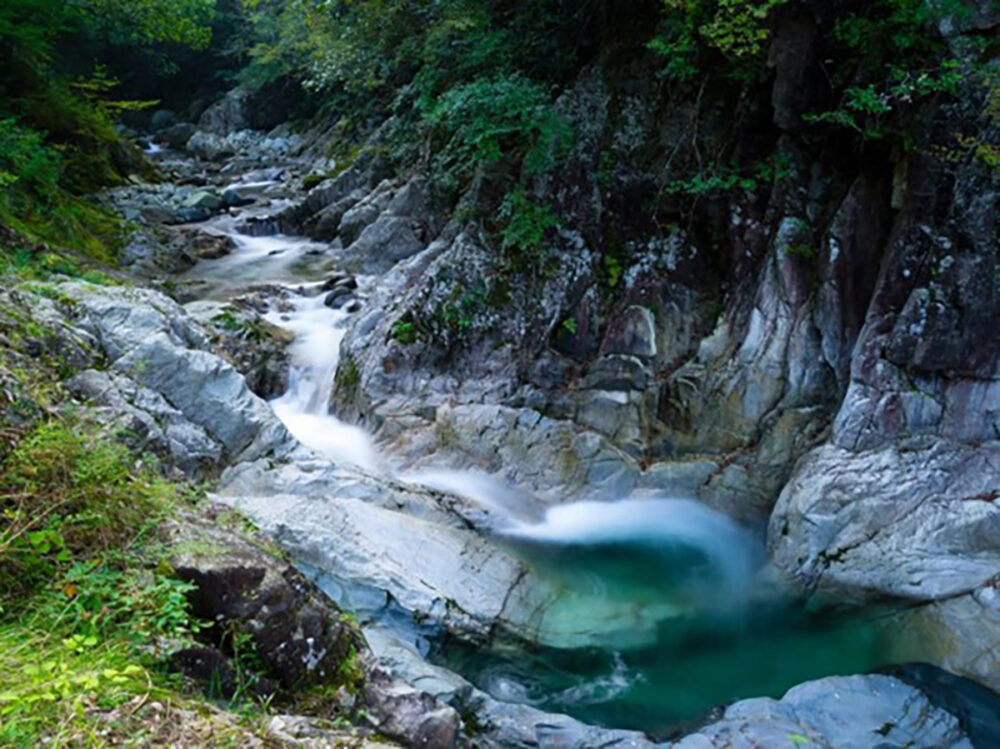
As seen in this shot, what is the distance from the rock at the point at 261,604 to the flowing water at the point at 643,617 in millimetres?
2189

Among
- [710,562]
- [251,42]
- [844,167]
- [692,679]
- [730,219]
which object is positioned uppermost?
[251,42]

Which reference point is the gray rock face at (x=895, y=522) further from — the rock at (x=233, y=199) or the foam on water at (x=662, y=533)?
the rock at (x=233, y=199)

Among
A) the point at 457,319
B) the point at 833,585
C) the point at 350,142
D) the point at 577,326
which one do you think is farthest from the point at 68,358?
the point at 350,142

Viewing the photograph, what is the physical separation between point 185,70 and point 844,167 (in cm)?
3472

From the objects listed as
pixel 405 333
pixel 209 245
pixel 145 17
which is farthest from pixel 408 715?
pixel 145 17

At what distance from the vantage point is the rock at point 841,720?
184 inches

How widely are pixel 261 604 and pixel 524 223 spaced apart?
695 cm

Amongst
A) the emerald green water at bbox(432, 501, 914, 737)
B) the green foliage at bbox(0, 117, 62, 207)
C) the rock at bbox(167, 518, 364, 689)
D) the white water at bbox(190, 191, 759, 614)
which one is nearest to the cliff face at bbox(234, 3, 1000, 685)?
Result: the white water at bbox(190, 191, 759, 614)

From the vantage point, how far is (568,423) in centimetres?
841

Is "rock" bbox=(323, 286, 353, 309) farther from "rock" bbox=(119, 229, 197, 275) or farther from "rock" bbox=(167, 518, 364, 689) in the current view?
"rock" bbox=(167, 518, 364, 689)

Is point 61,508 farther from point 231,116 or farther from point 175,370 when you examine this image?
point 231,116

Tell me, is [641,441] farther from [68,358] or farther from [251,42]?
[251,42]

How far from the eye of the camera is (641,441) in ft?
27.3

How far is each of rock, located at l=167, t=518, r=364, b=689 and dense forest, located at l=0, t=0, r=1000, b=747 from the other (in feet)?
0.07
